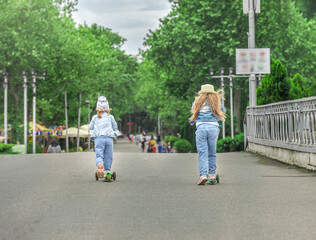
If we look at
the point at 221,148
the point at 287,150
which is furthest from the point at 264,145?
the point at 221,148

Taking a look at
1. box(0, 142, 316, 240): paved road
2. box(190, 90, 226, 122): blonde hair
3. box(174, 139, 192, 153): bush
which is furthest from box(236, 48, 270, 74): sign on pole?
box(174, 139, 192, 153): bush

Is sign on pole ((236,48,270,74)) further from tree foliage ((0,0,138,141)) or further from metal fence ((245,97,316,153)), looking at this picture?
tree foliage ((0,0,138,141))

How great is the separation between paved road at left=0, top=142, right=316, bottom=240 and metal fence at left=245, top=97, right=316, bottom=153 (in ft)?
3.21

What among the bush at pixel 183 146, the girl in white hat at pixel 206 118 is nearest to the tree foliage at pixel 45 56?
the bush at pixel 183 146

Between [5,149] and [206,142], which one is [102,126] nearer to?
[206,142]

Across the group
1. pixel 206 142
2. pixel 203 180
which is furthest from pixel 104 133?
pixel 203 180

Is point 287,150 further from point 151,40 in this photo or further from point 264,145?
point 151,40

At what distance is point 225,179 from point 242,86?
3132cm

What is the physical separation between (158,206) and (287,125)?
7.66 m

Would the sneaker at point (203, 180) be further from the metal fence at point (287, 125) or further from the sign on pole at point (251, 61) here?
the sign on pole at point (251, 61)

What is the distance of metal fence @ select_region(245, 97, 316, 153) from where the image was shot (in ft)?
40.5

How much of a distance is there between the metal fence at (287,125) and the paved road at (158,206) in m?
0.98

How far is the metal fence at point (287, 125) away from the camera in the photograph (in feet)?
40.5

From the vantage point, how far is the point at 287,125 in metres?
14.4
